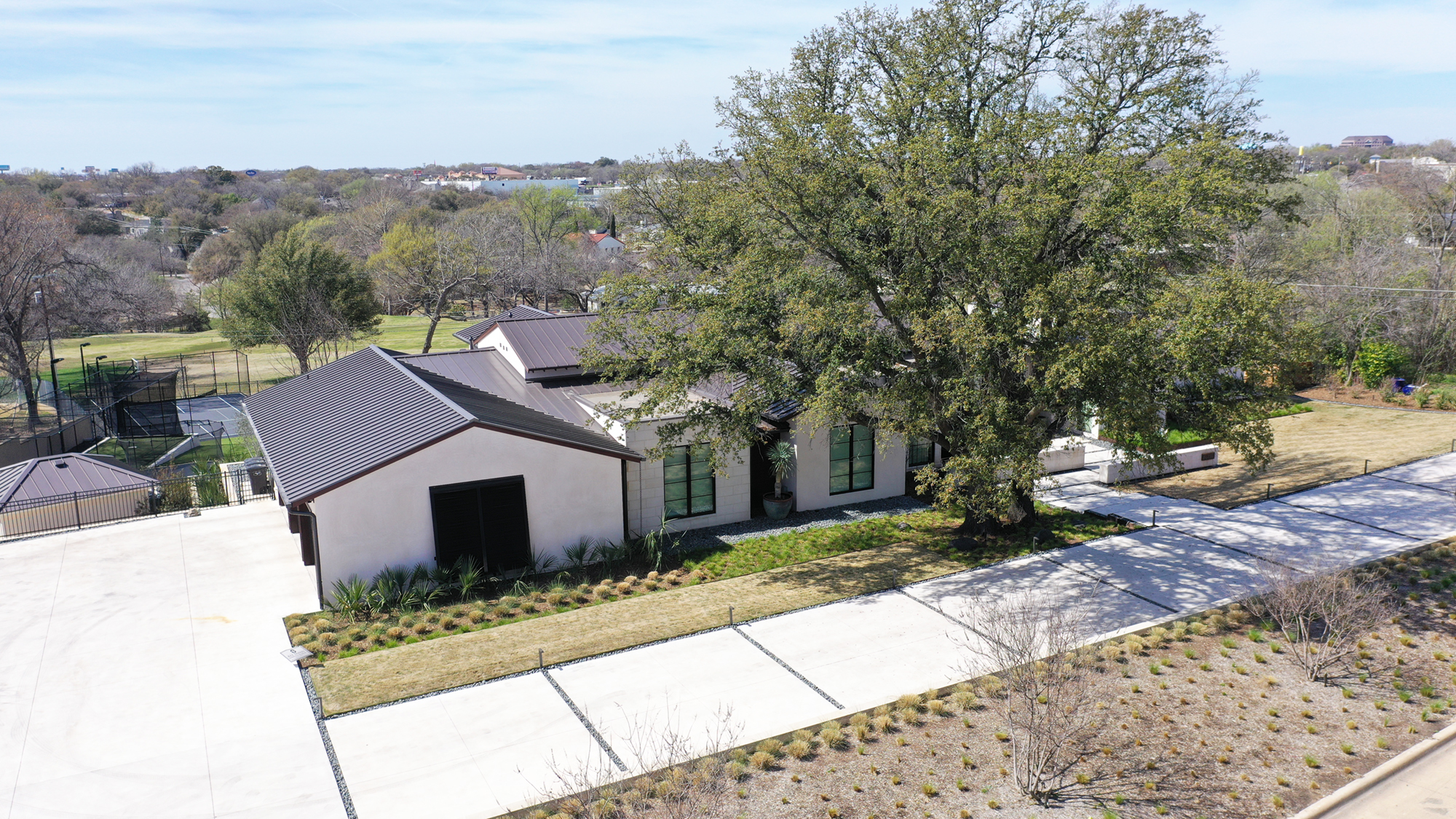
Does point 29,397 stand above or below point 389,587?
above

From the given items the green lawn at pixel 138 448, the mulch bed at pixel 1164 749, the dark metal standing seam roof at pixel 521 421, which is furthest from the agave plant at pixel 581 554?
the green lawn at pixel 138 448

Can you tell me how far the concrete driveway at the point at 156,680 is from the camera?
1012cm

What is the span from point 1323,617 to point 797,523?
9.65 m

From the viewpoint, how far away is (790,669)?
1288cm

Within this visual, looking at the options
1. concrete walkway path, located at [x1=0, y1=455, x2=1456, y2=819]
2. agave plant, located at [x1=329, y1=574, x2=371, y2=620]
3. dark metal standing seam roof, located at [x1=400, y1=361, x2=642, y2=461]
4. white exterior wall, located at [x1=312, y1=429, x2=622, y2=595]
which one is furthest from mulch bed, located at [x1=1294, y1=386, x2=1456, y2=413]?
agave plant, located at [x1=329, y1=574, x2=371, y2=620]

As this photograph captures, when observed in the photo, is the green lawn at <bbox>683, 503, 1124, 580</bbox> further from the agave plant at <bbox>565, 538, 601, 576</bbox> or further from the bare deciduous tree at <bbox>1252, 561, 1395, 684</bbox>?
the bare deciduous tree at <bbox>1252, 561, 1395, 684</bbox>

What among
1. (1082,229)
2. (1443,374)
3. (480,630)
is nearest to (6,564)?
(480,630)

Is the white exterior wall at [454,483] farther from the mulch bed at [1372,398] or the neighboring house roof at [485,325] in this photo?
the mulch bed at [1372,398]

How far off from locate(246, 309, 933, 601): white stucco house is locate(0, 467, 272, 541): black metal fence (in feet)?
6.04

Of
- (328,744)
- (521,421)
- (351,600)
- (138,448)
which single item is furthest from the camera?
(138,448)

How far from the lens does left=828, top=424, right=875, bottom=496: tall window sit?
66.4ft

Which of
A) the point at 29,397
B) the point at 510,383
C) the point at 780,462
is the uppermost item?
the point at 510,383

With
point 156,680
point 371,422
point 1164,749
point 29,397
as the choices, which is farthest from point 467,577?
point 29,397

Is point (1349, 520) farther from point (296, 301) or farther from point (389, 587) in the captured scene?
point (296, 301)
